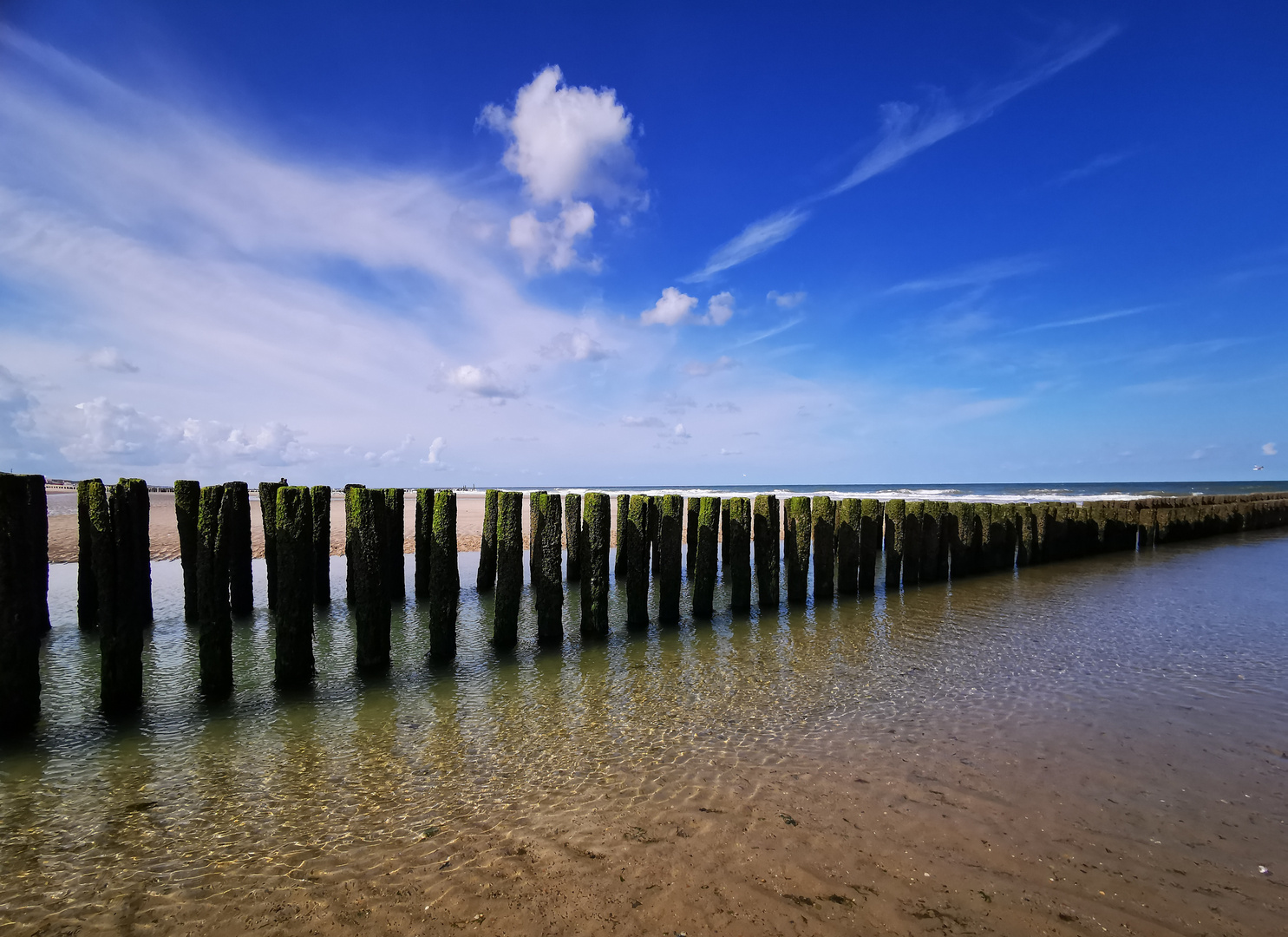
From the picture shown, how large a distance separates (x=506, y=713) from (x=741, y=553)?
5.31 m

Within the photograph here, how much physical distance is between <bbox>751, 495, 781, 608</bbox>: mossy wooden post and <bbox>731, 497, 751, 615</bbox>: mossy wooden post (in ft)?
0.50

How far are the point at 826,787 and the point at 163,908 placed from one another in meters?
3.90

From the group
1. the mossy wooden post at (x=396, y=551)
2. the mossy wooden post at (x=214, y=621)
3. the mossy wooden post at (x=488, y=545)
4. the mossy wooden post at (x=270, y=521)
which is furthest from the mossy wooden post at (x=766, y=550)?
the mossy wooden post at (x=214, y=621)

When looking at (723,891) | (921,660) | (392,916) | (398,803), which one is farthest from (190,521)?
(921,660)

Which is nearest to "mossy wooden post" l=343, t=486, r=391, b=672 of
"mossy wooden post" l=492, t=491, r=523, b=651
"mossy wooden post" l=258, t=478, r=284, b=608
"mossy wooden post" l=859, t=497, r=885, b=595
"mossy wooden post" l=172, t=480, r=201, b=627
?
"mossy wooden post" l=258, t=478, r=284, b=608

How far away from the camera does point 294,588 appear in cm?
662

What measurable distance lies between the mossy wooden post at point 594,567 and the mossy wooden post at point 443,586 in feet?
5.93

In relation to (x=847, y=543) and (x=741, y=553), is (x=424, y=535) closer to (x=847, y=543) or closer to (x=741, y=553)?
(x=741, y=553)

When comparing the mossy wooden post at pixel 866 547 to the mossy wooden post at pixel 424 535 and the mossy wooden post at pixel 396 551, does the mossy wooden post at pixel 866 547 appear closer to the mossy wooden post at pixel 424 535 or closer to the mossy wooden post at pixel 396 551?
the mossy wooden post at pixel 424 535

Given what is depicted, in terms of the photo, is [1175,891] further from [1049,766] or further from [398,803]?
[398,803]

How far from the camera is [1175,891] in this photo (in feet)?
10.7

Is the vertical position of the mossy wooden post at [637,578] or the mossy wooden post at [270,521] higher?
the mossy wooden post at [270,521]

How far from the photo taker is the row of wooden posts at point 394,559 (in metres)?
5.82

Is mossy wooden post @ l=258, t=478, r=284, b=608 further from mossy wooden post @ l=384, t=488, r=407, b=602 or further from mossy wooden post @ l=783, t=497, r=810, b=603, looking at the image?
mossy wooden post @ l=783, t=497, r=810, b=603
